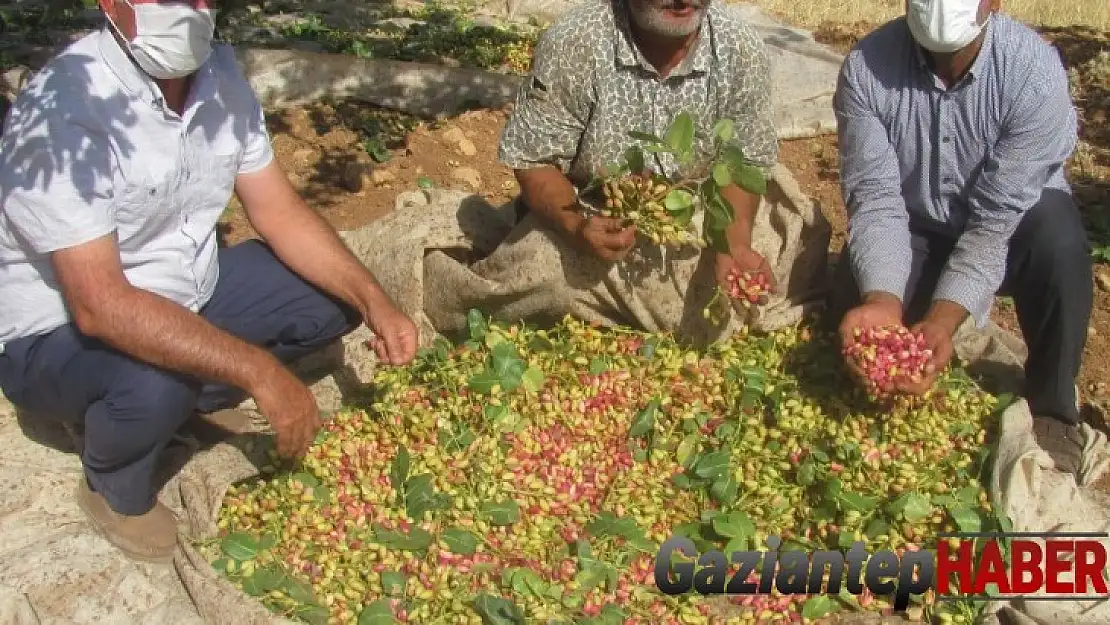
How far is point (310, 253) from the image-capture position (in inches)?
126

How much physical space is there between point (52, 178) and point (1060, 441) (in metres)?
2.99

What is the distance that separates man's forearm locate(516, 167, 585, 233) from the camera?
127 inches

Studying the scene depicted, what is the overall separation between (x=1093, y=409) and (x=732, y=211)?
161 cm

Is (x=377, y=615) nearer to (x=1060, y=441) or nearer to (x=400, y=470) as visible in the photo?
(x=400, y=470)

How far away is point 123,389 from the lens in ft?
8.72

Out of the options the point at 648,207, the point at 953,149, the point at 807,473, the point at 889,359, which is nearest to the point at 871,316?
the point at 889,359

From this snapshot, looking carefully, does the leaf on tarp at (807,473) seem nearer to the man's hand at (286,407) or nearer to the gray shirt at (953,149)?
the gray shirt at (953,149)

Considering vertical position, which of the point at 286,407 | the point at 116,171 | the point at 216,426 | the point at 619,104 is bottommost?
the point at 216,426

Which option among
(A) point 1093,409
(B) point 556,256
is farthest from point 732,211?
(A) point 1093,409

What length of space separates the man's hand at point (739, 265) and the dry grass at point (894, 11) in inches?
178

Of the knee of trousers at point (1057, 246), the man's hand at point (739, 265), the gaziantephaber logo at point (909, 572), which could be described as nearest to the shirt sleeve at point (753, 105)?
the man's hand at point (739, 265)

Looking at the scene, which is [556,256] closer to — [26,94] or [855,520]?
[855,520]

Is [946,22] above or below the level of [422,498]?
above

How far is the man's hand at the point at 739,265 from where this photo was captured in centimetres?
322
